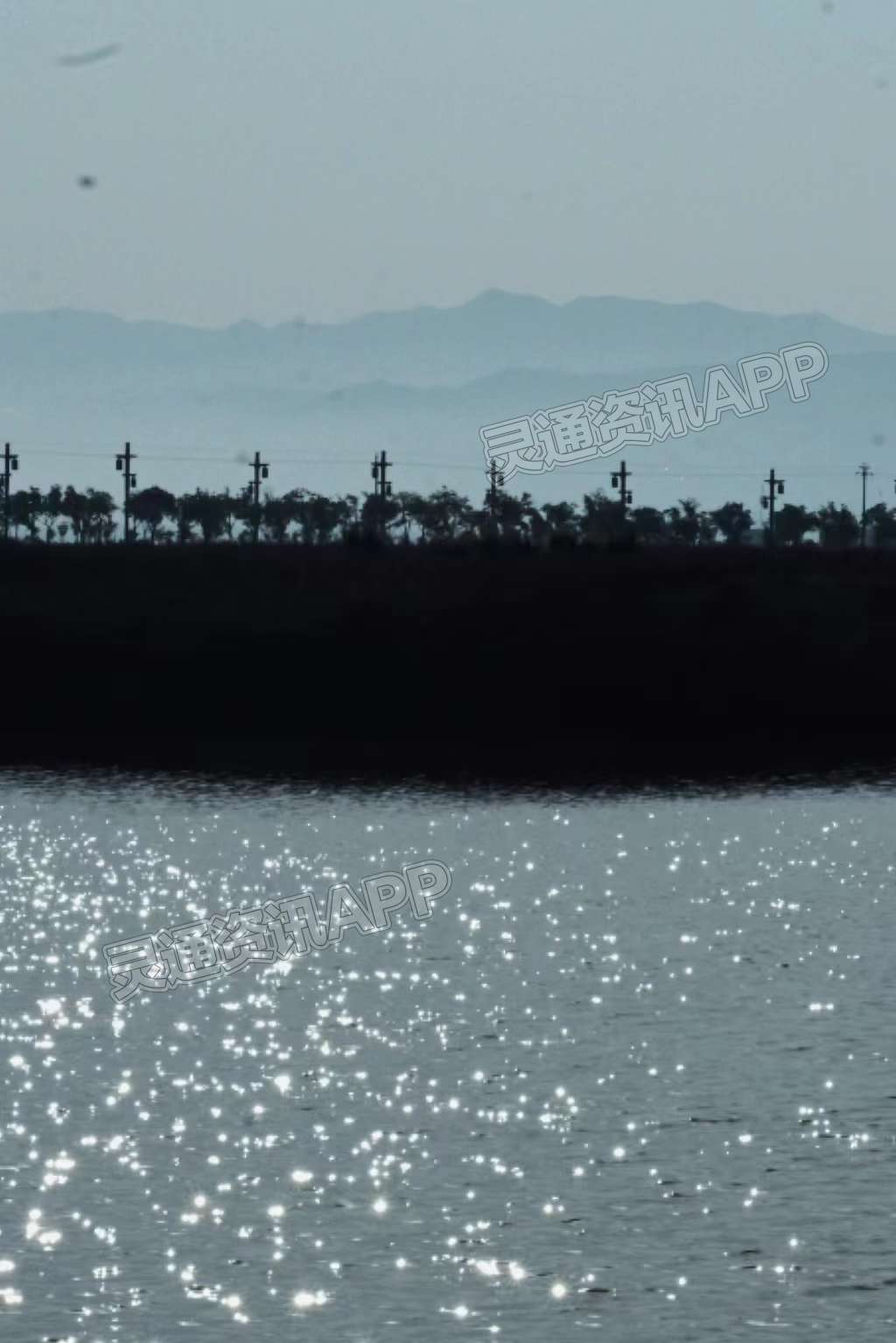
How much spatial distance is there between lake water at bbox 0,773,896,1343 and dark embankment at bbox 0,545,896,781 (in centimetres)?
5284

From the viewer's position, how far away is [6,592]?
15500 cm

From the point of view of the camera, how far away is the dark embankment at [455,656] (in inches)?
5098

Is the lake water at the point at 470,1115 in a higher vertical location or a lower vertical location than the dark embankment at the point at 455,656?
lower

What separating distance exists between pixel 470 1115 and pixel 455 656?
104 metres

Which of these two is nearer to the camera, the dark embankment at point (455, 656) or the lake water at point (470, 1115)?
the lake water at point (470, 1115)

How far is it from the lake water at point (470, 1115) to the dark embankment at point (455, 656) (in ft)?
173

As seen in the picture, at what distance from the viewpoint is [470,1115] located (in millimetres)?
39781

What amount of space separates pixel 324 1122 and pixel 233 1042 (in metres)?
7.90

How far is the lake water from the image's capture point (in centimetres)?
2962

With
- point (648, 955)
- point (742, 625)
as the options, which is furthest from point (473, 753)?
point (648, 955)

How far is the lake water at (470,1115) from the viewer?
29625 millimetres

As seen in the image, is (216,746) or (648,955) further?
(216,746)

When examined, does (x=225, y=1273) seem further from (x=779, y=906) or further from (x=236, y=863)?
(x=236, y=863)

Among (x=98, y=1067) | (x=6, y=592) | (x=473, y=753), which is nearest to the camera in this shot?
(x=98, y=1067)
